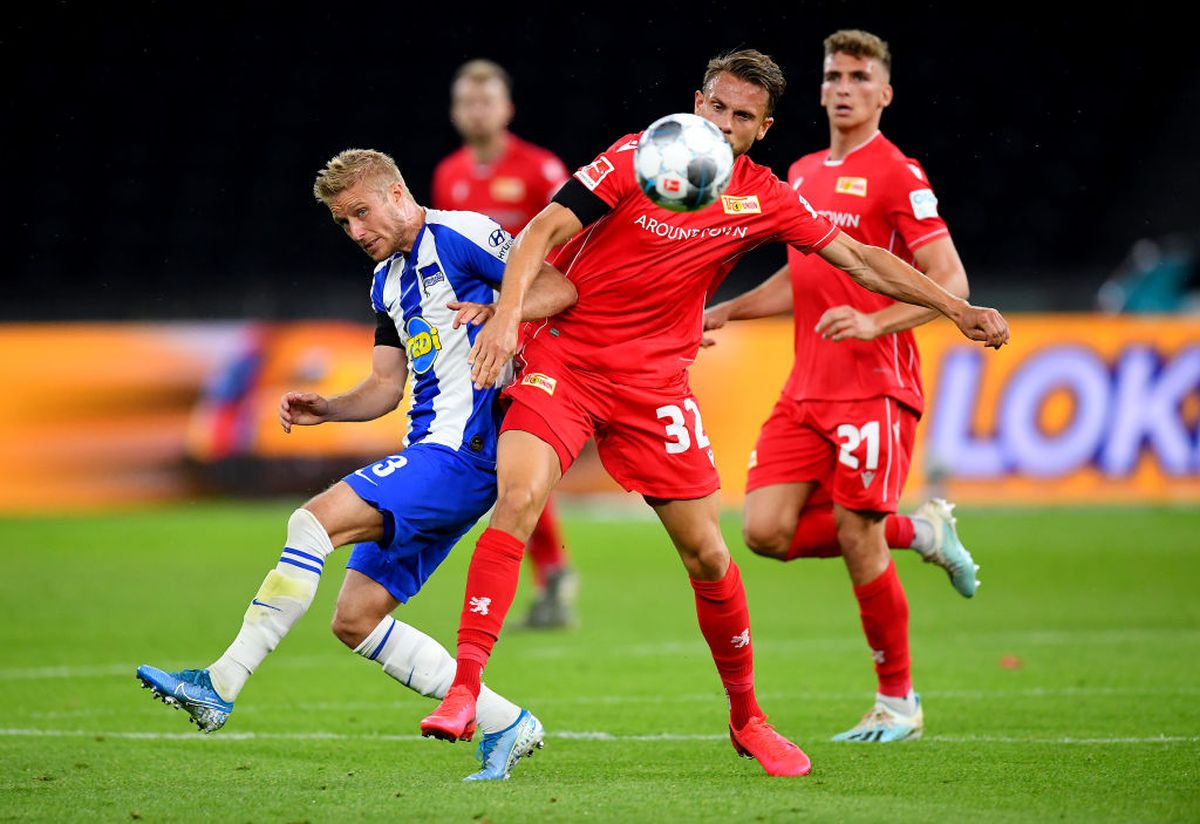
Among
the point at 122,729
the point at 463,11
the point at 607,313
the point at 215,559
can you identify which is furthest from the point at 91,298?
the point at 607,313

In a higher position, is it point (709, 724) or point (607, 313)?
point (607, 313)

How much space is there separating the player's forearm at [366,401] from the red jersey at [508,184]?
434cm

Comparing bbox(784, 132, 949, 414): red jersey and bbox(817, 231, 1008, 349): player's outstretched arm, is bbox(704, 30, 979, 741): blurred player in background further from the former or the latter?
bbox(817, 231, 1008, 349): player's outstretched arm

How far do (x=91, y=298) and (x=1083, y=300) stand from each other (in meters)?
9.92

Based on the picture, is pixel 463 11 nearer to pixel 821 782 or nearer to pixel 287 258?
pixel 287 258

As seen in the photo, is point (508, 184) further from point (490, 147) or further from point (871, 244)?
point (871, 244)

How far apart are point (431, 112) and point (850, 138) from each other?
17357 mm

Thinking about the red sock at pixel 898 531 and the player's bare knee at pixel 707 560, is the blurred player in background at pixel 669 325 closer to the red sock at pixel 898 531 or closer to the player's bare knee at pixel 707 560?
the player's bare knee at pixel 707 560

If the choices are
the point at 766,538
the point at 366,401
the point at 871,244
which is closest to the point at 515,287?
the point at 366,401

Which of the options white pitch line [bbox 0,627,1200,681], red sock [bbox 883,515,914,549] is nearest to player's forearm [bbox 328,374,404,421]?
red sock [bbox 883,515,914,549]

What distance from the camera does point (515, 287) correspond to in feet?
17.4

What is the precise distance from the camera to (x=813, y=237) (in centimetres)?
571

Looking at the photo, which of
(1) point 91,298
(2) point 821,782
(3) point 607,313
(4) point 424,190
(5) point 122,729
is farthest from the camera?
(4) point 424,190

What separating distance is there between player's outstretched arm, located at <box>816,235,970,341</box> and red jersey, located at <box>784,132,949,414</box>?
2.8 inches
